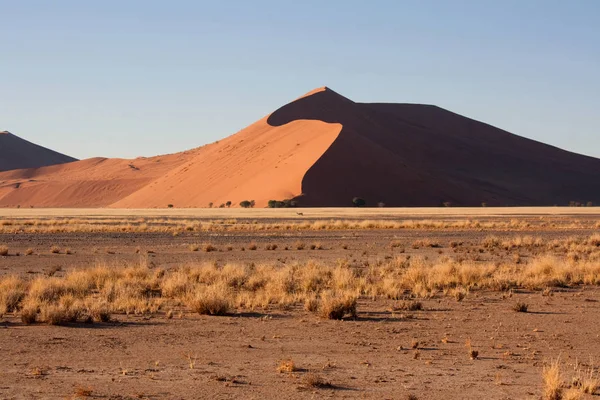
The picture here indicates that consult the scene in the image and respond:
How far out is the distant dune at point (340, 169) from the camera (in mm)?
100562

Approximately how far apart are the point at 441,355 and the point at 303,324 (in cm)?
312

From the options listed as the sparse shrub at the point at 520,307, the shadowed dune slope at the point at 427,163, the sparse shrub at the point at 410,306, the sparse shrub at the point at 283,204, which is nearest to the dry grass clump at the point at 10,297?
the sparse shrub at the point at 410,306

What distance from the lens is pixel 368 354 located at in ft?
36.4

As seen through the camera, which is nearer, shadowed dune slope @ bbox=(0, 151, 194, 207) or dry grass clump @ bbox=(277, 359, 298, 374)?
dry grass clump @ bbox=(277, 359, 298, 374)

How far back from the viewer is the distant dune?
10056cm

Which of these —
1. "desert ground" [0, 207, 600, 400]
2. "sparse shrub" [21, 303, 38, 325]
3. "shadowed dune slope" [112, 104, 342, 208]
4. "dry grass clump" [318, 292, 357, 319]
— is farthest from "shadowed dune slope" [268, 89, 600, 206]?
"sparse shrub" [21, 303, 38, 325]

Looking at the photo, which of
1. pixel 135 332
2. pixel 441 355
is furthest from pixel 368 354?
pixel 135 332

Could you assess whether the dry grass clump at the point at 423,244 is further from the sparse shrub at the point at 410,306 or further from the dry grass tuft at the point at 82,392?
the dry grass tuft at the point at 82,392

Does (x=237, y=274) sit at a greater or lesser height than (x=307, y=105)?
lesser

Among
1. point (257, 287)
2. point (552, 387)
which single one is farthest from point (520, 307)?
point (552, 387)

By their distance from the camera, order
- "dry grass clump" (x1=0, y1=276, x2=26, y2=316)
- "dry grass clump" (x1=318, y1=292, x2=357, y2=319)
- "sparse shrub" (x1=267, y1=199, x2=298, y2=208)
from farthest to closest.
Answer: "sparse shrub" (x1=267, y1=199, x2=298, y2=208) < "dry grass clump" (x1=0, y1=276, x2=26, y2=316) < "dry grass clump" (x1=318, y1=292, x2=357, y2=319)

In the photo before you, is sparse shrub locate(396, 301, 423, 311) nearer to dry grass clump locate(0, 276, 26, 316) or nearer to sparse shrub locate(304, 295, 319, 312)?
sparse shrub locate(304, 295, 319, 312)

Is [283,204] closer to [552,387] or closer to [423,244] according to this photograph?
[423,244]

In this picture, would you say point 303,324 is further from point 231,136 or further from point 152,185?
point 231,136
